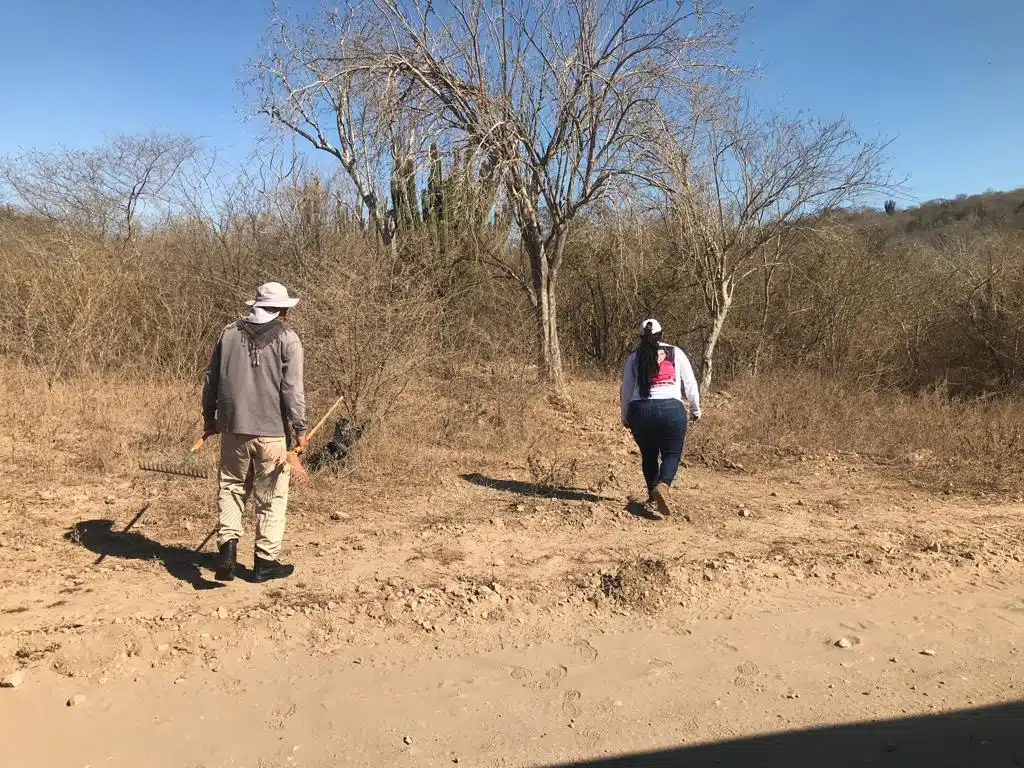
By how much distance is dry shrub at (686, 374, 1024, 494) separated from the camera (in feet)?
22.8

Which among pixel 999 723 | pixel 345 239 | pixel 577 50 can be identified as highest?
pixel 577 50

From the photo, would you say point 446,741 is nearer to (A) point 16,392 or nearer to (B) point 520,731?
(B) point 520,731

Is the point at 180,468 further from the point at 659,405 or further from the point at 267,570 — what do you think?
the point at 659,405

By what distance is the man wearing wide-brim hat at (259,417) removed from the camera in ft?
13.2

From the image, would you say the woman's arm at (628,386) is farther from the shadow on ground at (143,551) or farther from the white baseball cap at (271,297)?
the shadow on ground at (143,551)

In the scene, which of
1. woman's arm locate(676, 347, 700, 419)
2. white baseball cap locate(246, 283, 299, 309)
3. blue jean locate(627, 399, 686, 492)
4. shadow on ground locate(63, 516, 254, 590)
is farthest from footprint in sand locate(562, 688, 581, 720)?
woman's arm locate(676, 347, 700, 419)

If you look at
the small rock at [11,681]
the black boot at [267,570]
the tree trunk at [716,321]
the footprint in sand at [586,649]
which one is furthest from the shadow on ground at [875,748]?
the tree trunk at [716,321]

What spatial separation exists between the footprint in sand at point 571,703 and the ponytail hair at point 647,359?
2.73m

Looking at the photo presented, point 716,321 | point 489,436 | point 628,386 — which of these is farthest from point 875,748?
point 716,321

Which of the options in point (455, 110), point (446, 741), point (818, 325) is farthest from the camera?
point (818, 325)

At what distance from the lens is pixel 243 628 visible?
350 cm

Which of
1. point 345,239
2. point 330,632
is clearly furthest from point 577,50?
point 330,632

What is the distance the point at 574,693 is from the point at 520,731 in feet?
1.18

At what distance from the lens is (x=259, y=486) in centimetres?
412
